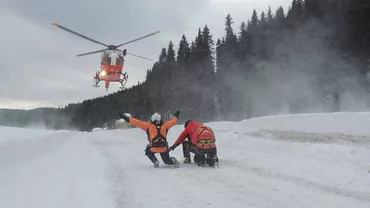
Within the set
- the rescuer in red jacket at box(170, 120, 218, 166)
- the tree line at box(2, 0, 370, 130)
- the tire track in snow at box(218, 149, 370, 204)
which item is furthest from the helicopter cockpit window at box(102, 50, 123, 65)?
the tree line at box(2, 0, 370, 130)

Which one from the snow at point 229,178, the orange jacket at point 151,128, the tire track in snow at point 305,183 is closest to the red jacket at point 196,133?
the orange jacket at point 151,128

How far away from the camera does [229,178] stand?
685 cm

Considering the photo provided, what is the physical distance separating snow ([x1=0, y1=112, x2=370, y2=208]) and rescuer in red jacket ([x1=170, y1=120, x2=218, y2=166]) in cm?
36

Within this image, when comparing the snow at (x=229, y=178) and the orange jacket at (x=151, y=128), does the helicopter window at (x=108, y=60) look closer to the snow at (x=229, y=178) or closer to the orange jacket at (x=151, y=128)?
the snow at (x=229, y=178)

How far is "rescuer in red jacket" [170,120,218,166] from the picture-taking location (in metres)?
8.70

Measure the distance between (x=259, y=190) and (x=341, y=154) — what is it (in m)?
3.21

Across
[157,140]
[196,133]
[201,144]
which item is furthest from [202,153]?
Answer: [157,140]

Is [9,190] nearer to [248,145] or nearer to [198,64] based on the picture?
[248,145]

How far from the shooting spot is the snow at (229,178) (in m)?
5.19

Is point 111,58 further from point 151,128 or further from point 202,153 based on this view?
point 202,153

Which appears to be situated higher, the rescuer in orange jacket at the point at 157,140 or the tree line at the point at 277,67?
the tree line at the point at 277,67

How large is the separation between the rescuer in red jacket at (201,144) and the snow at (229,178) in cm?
36

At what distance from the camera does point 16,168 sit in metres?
7.93

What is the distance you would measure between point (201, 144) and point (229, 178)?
6.90 ft
